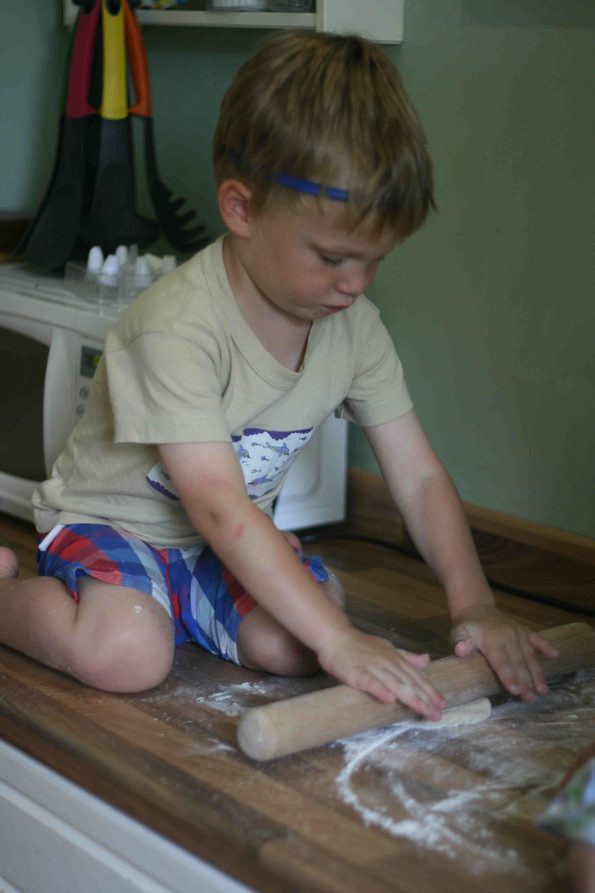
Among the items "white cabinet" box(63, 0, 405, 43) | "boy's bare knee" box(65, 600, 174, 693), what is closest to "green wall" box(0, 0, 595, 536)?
"white cabinet" box(63, 0, 405, 43)

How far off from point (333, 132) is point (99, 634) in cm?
45

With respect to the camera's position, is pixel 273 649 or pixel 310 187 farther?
pixel 273 649

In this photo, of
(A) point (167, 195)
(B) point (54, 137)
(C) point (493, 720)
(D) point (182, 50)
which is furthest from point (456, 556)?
(B) point (54, 137)

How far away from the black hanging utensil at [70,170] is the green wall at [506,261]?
16.2 inches

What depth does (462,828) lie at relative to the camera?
88 centimetres

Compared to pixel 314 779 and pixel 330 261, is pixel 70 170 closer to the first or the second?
pixel 330 261

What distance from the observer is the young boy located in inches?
39.4

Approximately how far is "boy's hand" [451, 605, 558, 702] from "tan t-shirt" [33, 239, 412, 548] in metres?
0.23

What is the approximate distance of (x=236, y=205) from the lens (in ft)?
3.50

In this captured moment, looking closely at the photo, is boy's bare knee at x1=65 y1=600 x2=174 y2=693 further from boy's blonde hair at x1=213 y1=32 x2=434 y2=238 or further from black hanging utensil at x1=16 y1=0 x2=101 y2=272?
black hanging utensil at x1=16 y1=0 x2=101 y2=272

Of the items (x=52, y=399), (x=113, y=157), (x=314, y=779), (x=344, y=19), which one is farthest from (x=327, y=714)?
(x=113, y=157)

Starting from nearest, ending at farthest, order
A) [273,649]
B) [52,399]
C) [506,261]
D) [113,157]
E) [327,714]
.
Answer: [327,714] → [273,649] → [506,261] → [52,399] → [113,157]

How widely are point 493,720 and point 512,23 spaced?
2.37 feet

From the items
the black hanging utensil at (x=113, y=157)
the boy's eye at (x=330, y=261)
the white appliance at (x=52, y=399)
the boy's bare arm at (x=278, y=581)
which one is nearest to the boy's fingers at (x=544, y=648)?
the boy's bare arm at (x=278, y=581)
